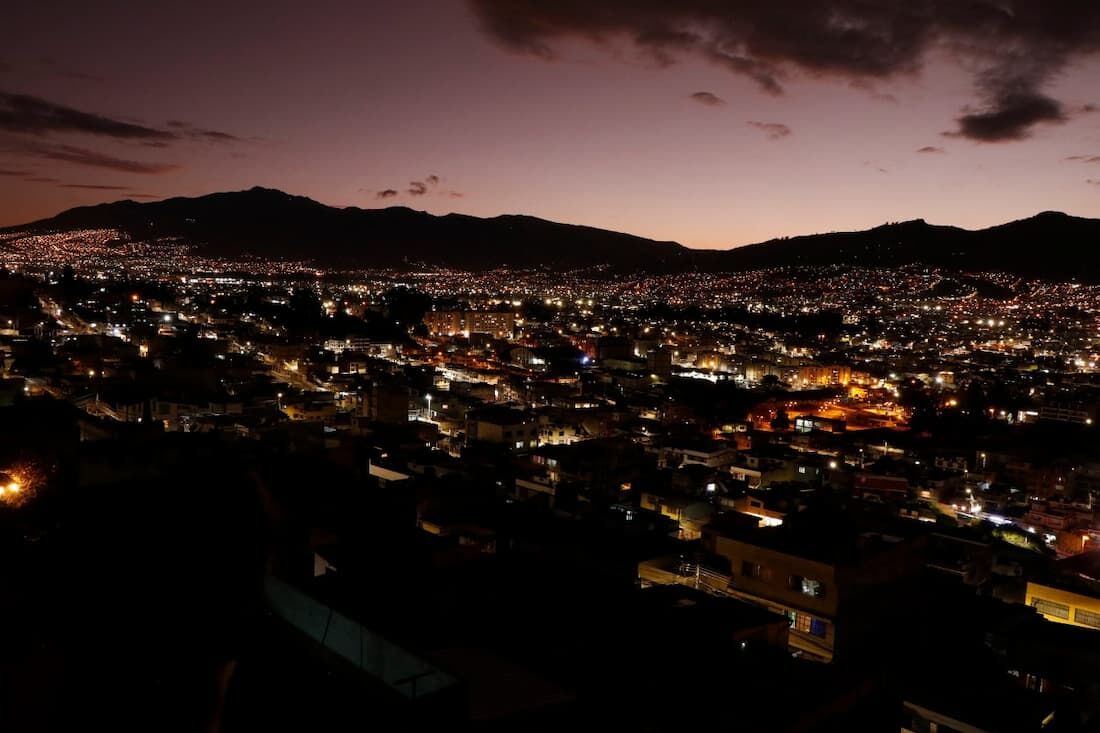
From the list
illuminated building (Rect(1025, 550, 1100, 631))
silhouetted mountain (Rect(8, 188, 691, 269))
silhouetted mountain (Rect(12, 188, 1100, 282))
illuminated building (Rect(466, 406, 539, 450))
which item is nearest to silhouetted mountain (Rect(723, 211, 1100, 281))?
silhouetted mountain (Rect(12, 188, 1100, 282))

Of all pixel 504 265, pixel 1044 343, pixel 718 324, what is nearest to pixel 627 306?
pixel 718 324

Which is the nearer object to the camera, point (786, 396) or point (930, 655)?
point (930, 655)

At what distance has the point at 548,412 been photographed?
18.3 metres

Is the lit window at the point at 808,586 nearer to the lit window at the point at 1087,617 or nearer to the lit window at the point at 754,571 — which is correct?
the lit window at the point at 754,571

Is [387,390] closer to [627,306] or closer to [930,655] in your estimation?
[930,655]

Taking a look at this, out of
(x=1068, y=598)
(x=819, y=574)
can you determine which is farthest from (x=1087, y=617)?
(x=819, y=574)

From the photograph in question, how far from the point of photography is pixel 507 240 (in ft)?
435

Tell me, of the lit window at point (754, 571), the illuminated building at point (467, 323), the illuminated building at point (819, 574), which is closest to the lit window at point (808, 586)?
the illuminated building at point (819, 574)

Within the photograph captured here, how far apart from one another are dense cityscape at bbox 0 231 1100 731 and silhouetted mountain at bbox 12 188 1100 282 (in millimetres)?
65672

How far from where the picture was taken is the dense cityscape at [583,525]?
3580 mm

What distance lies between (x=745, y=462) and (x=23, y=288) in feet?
109

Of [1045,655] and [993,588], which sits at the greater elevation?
[1045,655]

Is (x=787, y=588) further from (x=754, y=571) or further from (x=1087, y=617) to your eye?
(x=1087, y=617)

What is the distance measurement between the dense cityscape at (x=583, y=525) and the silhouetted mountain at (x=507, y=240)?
6567 centimetres
